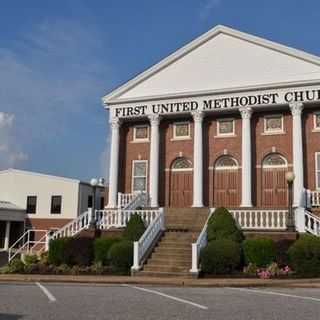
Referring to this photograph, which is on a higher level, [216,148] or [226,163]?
[216,148]

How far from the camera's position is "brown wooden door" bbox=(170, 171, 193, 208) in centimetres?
2908

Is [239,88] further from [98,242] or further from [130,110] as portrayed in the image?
[98,242]

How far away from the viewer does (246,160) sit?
88.6ft

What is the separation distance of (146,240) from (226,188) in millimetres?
9095

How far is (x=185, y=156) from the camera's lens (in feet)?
96.7

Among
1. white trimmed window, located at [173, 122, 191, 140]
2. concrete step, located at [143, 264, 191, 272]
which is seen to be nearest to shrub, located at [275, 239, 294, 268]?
concrete step, located at [143, 264, 191, 272]

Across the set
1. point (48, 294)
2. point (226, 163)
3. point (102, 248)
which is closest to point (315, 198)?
point (226, 163)

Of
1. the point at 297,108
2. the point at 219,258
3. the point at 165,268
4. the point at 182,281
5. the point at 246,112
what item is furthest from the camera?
the point at 246,112

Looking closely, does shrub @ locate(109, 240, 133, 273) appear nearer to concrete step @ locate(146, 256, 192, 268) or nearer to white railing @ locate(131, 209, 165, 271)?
white railing @ locate(131, 209, 165, 271)

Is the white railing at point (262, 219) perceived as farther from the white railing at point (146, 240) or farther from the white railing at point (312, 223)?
the white railing at point (146, 240)

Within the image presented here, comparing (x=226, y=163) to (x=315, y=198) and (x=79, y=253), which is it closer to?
(x=315, y=198)

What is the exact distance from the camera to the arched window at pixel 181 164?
29.5m

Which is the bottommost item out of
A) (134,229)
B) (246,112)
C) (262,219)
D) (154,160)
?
(134,229)

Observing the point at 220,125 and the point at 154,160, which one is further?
the point at 154,160
